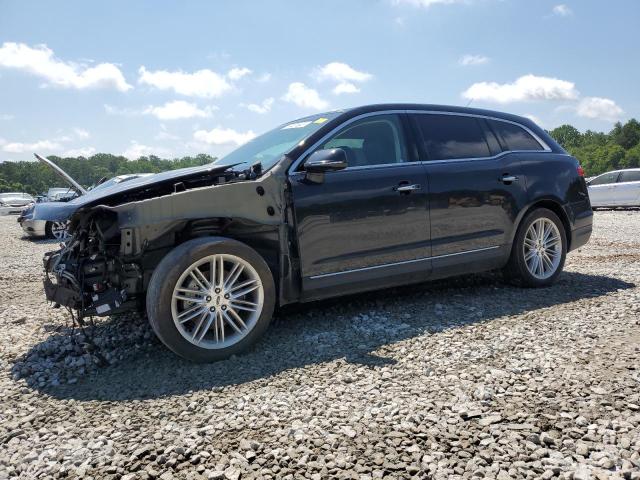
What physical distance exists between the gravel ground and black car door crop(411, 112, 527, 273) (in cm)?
55

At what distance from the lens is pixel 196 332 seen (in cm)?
347

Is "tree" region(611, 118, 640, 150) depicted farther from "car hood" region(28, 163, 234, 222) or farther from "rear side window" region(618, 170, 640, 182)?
"car hood" region(28, 163, 234, 222)

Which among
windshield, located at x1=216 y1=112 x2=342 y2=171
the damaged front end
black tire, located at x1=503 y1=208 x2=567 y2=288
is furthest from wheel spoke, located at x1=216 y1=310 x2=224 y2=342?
black tire, located at x1=503 y1=208 x2=567 y2=288

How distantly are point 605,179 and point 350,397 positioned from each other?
59.3 ft

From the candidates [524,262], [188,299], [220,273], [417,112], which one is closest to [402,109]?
[417,112]

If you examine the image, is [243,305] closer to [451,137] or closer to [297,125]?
[297,125]

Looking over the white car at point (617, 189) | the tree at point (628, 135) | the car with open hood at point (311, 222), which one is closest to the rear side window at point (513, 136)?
the car with open hood at point (311, 222)

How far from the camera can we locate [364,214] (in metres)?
4.09

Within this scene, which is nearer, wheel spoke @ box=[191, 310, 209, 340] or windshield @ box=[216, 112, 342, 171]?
wheel spoke @ box=[191, 310, 209, 340]

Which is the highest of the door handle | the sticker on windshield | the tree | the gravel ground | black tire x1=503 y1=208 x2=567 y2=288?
the tree

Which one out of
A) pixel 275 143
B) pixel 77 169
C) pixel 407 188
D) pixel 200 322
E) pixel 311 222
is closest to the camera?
pixel 200 322

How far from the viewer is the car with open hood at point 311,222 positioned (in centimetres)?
347

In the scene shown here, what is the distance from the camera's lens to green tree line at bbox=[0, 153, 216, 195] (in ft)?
361

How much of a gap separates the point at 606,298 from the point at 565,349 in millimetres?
1677
